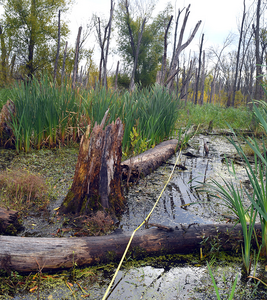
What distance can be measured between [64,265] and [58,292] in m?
0.16

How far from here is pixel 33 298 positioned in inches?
46.7

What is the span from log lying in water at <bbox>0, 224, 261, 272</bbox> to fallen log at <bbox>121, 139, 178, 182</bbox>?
1.23m

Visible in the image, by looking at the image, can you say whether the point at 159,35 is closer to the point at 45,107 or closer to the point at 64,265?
the point at 45,107

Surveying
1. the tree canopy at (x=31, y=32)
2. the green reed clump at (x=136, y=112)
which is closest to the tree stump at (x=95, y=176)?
the green reed clump at (x=136, y=112)

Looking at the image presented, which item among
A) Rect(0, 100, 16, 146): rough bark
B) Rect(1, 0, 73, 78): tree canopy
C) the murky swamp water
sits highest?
Rect(1, 0, 73, 78): tree canopy

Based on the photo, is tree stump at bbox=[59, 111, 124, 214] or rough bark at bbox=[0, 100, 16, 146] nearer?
tree stump at bbox=[59, 111, 124, 214]

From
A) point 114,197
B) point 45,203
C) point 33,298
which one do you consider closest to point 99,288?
point 33,298

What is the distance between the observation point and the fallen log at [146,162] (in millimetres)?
2902

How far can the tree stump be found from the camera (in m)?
2.08

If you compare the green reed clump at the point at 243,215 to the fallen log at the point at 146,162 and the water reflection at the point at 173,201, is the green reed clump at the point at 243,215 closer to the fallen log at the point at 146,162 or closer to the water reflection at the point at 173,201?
the water reflection at the point at 173,201

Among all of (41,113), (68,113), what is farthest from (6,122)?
(68,113)

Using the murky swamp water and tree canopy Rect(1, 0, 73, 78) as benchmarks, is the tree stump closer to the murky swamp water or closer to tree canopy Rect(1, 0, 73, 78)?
the murky swamp water

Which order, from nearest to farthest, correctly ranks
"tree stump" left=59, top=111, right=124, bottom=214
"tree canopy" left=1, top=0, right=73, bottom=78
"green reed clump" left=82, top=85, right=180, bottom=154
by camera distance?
1. "tree stump" left=59, top=111, right=124, bottom=214
2. "green reed clump" left=82, top=85, right=180, bottom=154
3. "tree canopy" left=1, top=0, right=73, bottom=78

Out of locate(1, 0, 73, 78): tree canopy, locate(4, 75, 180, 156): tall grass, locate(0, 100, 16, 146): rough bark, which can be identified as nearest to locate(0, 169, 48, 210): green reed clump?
locate(4, 75, 180, 156): tall grass
